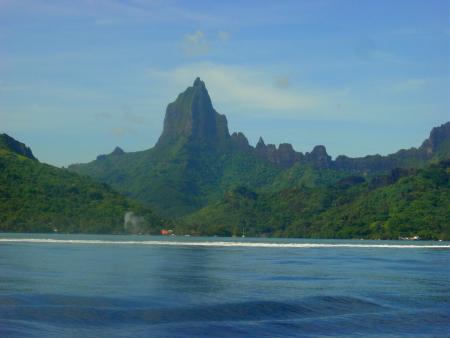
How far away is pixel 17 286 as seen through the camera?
4647 cm

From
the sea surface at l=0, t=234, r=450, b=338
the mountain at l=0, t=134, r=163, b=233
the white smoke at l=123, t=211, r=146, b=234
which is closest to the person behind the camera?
the sea surface at l=0, t=234, r=450, b=338

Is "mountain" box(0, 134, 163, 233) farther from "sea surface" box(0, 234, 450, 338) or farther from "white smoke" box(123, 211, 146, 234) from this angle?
"sea surface" box(0, 234, 450, 338)

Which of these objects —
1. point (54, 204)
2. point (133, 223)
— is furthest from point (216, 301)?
point (133, 223)

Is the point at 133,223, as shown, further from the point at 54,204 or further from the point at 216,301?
the point at 216,301

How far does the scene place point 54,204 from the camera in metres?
172

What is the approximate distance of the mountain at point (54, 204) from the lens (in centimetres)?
16138

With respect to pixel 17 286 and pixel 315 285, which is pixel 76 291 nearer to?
pixel 17 286

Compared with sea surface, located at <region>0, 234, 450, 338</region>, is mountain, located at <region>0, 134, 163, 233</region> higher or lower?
higher

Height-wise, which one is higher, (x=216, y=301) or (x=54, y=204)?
(x=54, y=204)

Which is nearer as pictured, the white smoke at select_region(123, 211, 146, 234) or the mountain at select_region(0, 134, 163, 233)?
the mountain at select_region(0, 134, 163, 233)

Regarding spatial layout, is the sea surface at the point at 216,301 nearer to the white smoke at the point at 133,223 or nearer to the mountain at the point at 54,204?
the mountain at the point at 54,204

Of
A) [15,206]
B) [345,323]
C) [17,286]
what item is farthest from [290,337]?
[15,206]

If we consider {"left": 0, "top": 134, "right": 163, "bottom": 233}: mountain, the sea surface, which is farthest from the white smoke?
the sea surface

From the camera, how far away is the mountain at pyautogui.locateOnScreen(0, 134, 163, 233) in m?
161
